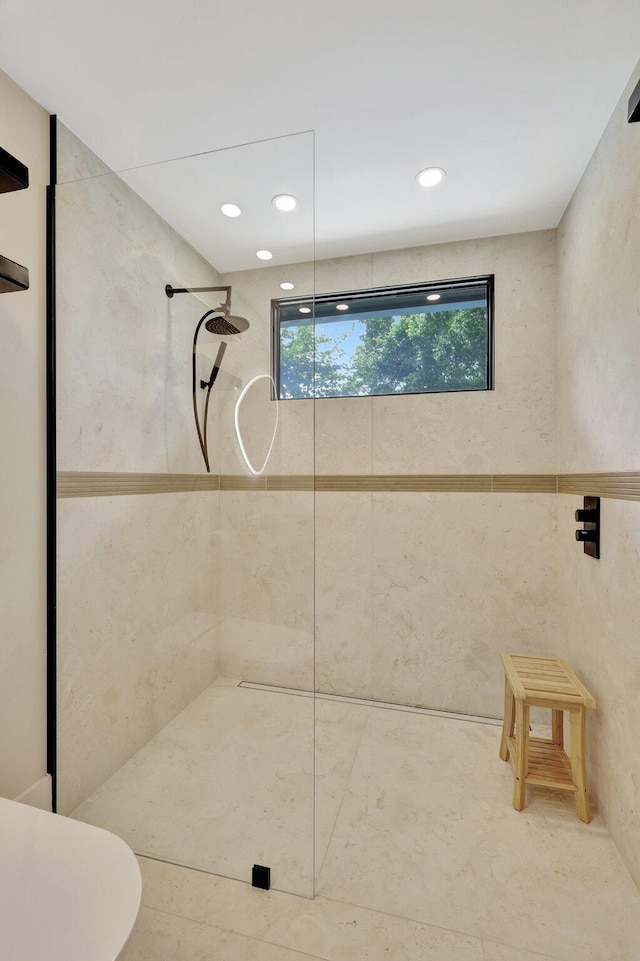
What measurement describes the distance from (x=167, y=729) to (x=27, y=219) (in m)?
1.73

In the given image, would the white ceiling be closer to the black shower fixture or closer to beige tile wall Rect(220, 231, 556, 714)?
the black shower fixture

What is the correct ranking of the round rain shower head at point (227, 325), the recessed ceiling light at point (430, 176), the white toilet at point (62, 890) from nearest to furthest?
1. the white toilet at point (62, 890)
2. the round rain shower head at point (227, 325)
3. the recessed ceiling light at point (430, 176)

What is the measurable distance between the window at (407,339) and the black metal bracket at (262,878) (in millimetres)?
1943

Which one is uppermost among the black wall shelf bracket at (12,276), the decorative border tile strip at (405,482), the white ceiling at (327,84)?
the white ceiling at (327,84)

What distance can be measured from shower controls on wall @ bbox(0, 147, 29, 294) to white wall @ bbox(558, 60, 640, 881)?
1.76 m

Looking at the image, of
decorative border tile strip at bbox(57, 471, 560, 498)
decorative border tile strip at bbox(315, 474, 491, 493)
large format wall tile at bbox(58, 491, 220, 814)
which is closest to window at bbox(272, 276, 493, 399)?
decorative border tile strip at bbox(315, 474, 491, 493)

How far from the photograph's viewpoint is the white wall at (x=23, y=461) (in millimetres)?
1478

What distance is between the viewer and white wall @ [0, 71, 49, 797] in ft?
4.85

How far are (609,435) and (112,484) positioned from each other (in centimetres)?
177

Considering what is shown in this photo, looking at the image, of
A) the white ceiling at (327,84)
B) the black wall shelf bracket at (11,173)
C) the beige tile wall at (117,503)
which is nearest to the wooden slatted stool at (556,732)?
the beige tile wall at (117,503)

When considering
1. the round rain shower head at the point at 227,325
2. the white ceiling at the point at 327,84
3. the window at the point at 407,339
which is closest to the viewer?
the white ceiling at the point at 327,84

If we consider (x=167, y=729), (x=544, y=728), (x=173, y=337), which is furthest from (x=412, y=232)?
(x=544, y=728)

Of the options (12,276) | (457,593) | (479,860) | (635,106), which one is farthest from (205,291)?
(479,860)

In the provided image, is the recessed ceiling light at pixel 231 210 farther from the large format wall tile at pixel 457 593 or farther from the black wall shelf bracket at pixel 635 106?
the large format wall tile at pixel 457 593
